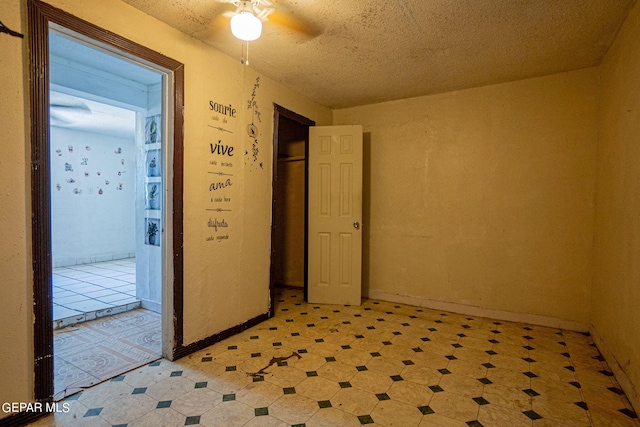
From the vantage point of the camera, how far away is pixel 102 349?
2779 mm

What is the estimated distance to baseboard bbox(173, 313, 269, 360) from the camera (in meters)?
2.62

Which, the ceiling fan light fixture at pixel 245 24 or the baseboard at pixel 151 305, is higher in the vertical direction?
the ceiling fan light fixture at pixel 245 24

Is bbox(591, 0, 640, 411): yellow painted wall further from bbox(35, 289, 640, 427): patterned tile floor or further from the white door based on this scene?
the white door

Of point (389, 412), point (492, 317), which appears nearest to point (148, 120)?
point (389, 412)

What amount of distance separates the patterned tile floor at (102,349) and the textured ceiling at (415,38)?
8.54ft

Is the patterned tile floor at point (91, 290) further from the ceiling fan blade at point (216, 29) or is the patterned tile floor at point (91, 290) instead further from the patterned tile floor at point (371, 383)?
the ceiling fan blade at point (216, 29)

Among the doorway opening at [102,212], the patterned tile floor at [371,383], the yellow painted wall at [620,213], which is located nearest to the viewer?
the patterned tile floor at [371,383]

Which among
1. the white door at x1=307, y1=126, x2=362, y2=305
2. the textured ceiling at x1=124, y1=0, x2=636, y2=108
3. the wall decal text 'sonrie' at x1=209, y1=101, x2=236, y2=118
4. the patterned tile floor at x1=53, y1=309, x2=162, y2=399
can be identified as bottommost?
the patterned tile floor at x1=53, y1=309, x2=162, y2=399

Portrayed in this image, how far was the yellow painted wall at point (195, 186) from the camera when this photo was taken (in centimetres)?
175

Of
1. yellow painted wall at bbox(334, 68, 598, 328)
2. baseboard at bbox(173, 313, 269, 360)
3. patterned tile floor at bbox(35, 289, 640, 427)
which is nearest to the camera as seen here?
patterned tile floor at bbox(35, 289, 640, 427)

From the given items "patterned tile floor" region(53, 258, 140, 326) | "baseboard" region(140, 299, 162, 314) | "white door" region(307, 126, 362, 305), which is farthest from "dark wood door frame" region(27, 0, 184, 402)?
"white door" region(307, 126, 362, 305)

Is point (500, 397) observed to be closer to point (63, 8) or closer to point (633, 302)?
point (633, 302)

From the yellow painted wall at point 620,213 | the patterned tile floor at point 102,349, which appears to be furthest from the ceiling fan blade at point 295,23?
the patterned tile floor at point 102,349

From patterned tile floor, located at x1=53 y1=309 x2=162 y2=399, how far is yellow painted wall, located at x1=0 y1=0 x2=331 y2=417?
0.41 meters
